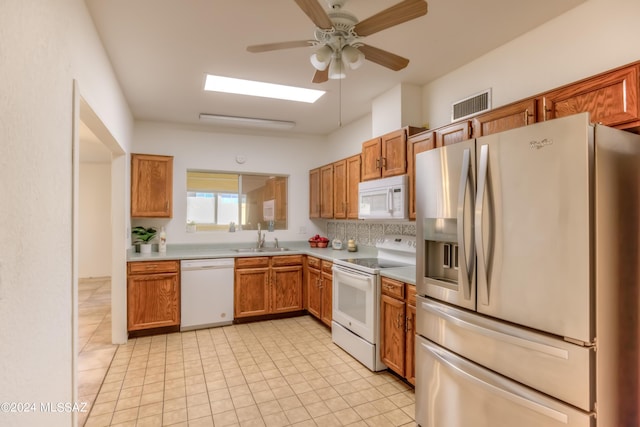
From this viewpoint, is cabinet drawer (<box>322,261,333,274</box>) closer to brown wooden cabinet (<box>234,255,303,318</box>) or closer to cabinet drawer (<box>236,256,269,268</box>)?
brown wooden cabinet (<box>234,255,303,318</box>)

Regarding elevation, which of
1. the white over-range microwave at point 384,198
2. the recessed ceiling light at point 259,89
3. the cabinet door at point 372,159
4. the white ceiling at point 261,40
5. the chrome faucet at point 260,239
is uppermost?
the recessed ceiling light at point 259,89

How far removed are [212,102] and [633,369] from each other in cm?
406

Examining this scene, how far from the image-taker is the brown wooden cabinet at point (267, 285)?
4277 mm

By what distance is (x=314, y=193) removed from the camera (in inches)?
205

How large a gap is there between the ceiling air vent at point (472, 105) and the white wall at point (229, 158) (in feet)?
9.34

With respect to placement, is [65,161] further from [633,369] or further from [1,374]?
[633,369]

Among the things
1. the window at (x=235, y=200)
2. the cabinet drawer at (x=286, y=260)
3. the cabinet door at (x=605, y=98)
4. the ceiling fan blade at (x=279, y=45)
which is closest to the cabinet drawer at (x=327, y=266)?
the cabinet drawer at (x=286, y=260)

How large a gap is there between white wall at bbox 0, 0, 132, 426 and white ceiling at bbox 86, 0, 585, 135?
53cm

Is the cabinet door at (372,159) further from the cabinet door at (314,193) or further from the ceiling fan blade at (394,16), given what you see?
the ceiling fan blade at (394,16)

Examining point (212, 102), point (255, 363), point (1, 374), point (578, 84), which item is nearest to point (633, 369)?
point (578, 84)

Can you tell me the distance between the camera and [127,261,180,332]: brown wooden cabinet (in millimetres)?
3766

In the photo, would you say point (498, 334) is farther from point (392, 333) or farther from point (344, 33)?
point (344, 33)

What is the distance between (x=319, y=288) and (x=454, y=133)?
2.45 m

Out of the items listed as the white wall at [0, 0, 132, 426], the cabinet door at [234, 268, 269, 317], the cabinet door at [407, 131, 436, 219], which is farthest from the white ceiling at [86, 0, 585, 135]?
the cabinet door at [234, 268, 269, 317]
